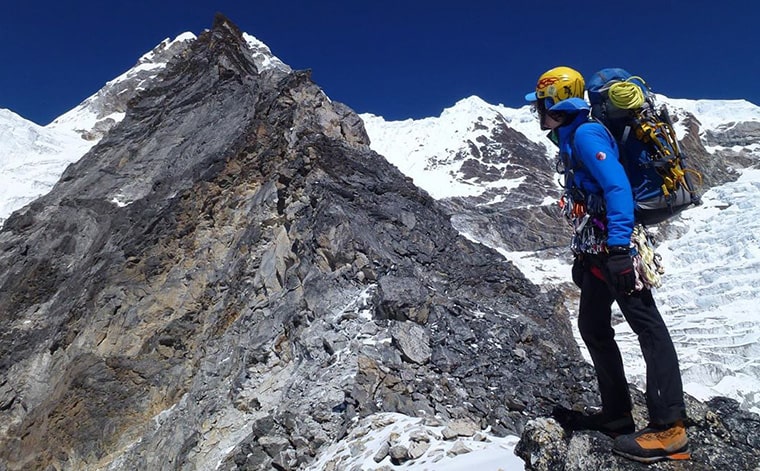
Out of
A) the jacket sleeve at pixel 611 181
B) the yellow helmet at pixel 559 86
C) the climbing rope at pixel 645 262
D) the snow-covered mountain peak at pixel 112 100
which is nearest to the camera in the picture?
the jacket sleeve at pixel 611 181

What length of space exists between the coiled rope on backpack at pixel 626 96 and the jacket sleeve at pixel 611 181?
0.25 meters

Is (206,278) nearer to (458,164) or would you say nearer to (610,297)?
(610,297)

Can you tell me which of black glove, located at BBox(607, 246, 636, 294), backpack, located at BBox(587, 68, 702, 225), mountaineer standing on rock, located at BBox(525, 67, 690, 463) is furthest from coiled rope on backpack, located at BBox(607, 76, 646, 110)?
black glove, located at BBox(607, 246, 636, 294)

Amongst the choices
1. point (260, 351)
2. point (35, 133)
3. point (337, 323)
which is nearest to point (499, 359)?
point (337, 323)

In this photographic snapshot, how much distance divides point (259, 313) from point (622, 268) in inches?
396

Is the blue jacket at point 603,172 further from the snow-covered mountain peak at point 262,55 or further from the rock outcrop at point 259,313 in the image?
the snow-covered mountain peak at point 262,55

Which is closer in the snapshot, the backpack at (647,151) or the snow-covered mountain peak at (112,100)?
the backpack at (647,151)

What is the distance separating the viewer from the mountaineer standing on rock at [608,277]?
12.6ft

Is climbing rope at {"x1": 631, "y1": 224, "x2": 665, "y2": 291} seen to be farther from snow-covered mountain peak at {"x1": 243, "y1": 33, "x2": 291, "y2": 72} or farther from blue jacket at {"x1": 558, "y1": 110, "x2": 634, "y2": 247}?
snow-covered mountain peak at {"x1": 243, "y1": 33, "x2": 291, "y2": 72}

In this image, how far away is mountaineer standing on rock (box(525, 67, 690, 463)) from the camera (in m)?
3.85

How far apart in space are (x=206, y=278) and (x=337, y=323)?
6852mm

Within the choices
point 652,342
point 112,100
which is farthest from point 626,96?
point 112,100

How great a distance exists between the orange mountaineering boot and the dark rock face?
10.6 feet

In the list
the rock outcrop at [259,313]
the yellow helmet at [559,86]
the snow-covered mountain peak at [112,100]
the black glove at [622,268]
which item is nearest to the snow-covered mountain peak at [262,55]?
the snow-covered mountain peak at [112,100]
